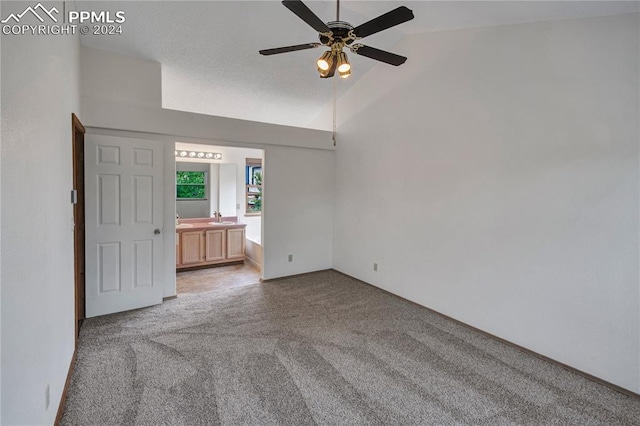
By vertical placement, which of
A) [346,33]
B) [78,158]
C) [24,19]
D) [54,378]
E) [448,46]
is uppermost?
[448,46]

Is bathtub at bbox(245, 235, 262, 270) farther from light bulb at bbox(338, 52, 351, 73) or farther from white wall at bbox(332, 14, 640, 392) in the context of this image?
light bulb at bbox(338, 52, 351, 73)

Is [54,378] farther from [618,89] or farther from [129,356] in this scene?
[618,89]

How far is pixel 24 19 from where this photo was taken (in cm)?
143

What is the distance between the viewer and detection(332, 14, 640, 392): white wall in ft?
7.63

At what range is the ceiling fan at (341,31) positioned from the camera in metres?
1.90

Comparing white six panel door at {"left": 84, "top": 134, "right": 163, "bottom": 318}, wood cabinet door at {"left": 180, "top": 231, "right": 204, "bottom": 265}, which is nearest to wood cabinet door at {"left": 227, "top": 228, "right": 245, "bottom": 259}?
wood cabinet door at {"left": 180, "top": 231, "right": 204, "bottom": 265}

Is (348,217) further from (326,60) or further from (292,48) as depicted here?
(292,48)

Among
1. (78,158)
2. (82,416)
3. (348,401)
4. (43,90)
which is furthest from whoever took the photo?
(78,158)

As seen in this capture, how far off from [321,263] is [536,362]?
3261mm

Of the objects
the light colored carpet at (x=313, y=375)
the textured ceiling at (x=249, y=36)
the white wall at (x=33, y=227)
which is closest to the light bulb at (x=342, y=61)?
the textured ceiling at (x=249, y=36)

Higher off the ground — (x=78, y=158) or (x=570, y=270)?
(x=78, y=158)

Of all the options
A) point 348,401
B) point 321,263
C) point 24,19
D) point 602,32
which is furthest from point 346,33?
point 321,263

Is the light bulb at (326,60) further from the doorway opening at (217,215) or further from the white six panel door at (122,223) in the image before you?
the doorway opening at (217,215)

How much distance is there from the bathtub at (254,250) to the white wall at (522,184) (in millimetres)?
2324
